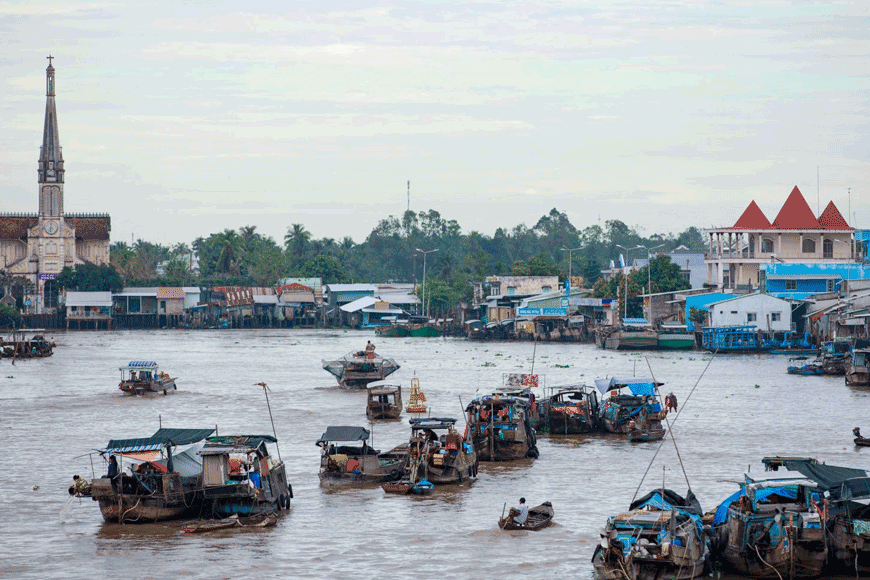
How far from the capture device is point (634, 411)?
1182 inches

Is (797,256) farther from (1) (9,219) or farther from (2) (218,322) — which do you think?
(1) (9,219)

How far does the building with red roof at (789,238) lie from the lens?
74312 mm

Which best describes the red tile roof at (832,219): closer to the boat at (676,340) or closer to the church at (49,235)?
the boat at (676,340)

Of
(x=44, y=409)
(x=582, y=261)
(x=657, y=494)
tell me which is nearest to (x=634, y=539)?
(x=657, y=494)

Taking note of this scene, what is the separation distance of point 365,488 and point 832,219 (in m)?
60.6

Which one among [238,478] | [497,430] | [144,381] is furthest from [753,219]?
[238,478]

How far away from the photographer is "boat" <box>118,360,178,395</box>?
138ft

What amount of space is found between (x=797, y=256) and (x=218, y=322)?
5691 cm

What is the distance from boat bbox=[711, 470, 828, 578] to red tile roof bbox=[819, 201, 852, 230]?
6181cm

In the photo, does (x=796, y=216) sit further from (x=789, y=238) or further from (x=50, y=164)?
(x=50, y=164)

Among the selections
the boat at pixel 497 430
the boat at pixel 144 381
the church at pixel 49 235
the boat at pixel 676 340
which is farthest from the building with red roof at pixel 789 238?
the church at pixel 49 235

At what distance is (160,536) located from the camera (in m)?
19.1

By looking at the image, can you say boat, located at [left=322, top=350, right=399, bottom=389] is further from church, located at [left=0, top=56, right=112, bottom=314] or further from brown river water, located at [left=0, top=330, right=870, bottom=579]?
church, located at [left=0, top=56, right=112, bottom=314]

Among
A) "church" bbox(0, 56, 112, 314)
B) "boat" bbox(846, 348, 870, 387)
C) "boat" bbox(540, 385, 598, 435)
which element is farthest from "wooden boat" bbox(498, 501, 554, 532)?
"church" bbox(0, 56, 112, 314)
